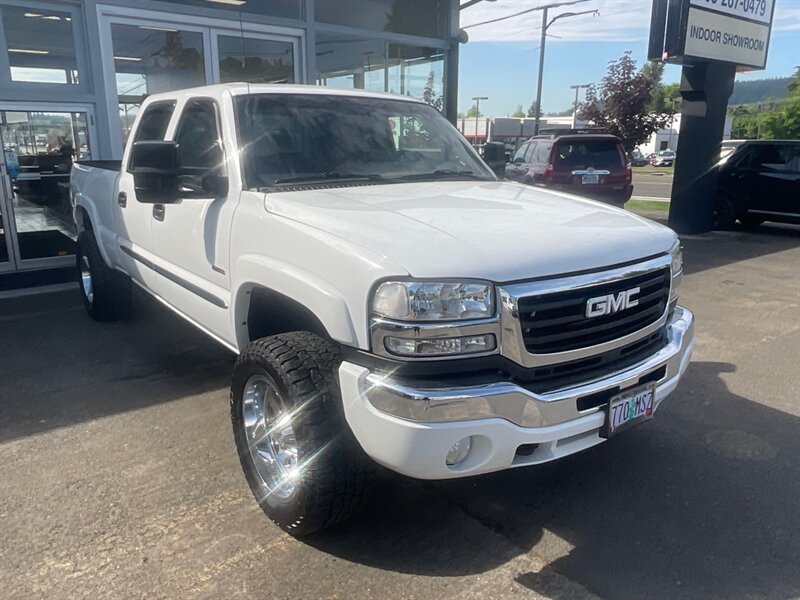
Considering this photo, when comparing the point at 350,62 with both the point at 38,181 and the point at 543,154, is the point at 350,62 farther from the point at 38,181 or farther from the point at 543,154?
the point at 38,181

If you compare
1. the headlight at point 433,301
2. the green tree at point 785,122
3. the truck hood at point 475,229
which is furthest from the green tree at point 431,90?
the green tree at point 785,122

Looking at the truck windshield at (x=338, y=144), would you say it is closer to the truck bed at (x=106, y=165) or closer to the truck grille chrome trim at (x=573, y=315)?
the truck grille chrome trim at (x=573, y=315)

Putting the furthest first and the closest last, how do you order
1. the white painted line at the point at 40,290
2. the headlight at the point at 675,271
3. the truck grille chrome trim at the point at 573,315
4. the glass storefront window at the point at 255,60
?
the glass storefront window at the point at 255,60, the white painted line at the point at 40,290, the headlight at the point at 675,271, the truck grille chrome trim at the point at 573,315

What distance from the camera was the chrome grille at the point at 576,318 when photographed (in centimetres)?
257

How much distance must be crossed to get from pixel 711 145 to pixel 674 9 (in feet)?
8.86

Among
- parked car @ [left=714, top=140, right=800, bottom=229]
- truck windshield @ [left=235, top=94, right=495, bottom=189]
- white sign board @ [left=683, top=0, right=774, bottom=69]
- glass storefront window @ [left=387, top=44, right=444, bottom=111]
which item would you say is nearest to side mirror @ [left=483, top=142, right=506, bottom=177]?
truck windshield @ [left=235, top=94, right=495, bottom=189]

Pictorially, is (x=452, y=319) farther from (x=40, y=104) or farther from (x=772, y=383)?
(x=40, y=104)

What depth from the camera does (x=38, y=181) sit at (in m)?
8.16

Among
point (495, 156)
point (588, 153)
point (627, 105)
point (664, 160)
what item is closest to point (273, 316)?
point (495, 156)

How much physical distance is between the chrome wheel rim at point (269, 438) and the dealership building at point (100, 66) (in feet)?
18.5

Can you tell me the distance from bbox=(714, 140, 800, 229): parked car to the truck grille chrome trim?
36.2 ft

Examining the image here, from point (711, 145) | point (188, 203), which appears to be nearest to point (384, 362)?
point (188, 203)

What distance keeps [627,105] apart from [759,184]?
572 inches

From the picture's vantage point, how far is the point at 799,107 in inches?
2419
